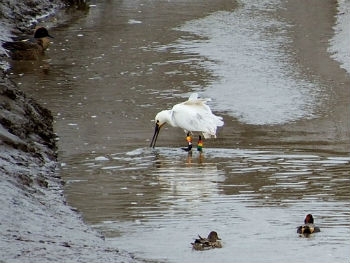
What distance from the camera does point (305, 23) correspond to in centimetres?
2573

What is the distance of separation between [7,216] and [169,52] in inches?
512

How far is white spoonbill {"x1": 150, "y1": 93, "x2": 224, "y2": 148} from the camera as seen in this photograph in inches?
564

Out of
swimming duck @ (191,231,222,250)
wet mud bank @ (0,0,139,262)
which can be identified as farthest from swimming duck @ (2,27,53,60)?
swimming duck @ (191,231,222,250)

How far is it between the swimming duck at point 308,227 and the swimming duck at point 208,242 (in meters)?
0.79

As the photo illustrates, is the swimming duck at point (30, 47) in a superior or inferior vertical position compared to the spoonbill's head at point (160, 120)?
inferior

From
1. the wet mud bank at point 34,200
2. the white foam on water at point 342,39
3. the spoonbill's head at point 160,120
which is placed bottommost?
the white foam on water at point 342,39

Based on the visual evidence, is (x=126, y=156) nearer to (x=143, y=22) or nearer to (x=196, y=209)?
(x=196, y=209)

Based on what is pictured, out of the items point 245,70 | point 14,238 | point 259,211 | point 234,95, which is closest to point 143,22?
point 245,70

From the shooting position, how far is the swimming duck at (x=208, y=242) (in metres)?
9.23

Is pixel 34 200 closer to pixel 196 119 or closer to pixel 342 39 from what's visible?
pixel 196 119

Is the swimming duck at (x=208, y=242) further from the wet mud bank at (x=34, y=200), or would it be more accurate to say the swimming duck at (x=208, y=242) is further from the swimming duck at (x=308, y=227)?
the swimming duck at (x=308, y=227)

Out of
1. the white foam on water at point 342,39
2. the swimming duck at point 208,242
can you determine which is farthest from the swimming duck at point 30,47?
the swimming duck at point 208,242

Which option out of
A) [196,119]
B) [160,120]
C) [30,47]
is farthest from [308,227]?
[30,47]

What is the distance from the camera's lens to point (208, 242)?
9.24 m
